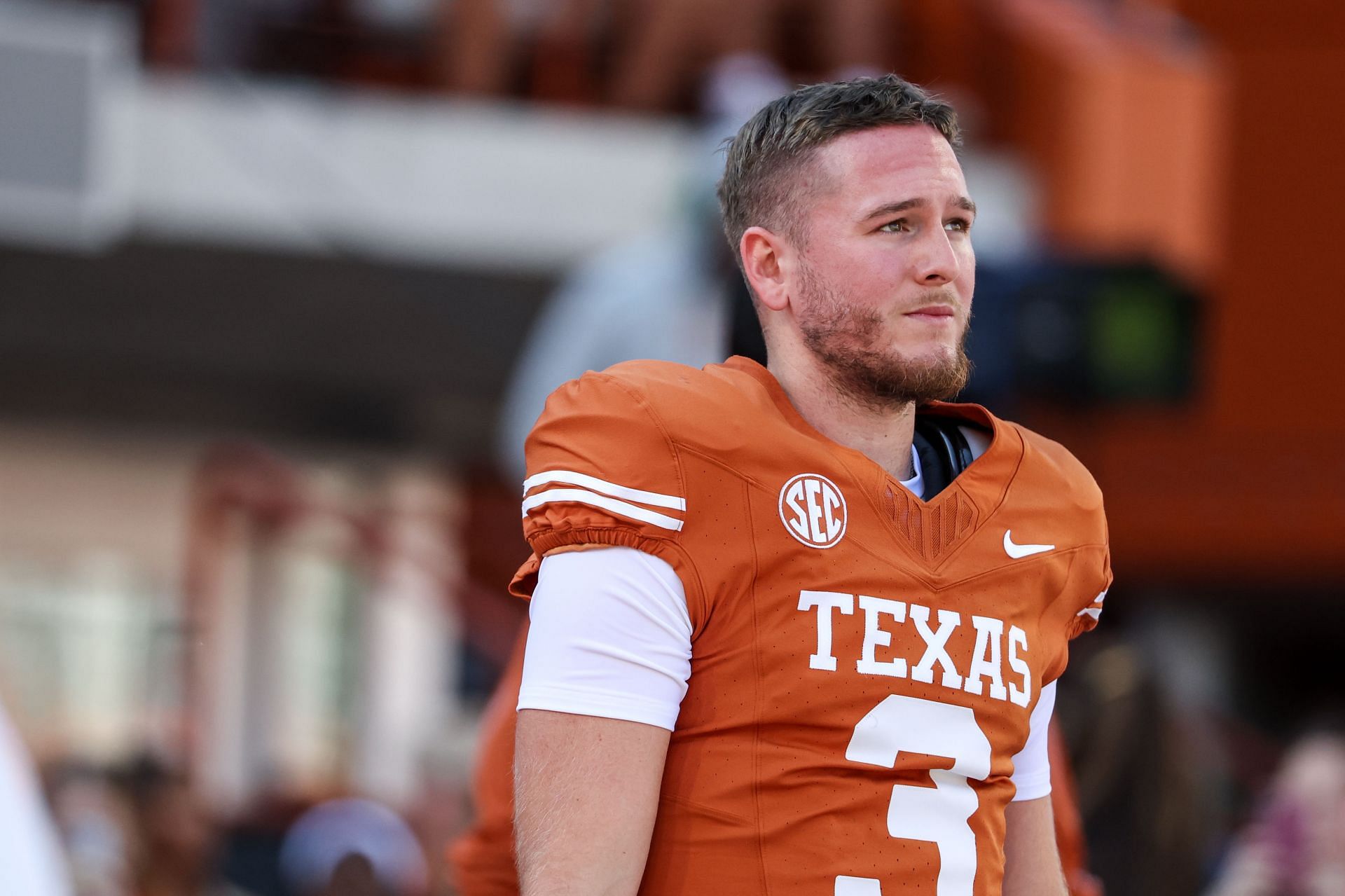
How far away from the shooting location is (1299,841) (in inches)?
237

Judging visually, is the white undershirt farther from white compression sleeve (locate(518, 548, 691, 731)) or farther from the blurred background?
the blurred background

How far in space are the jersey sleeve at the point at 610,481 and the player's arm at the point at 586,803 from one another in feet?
0.52

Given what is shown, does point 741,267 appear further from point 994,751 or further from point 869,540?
point 994,751

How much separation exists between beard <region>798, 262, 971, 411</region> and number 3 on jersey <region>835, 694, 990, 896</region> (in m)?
0.33

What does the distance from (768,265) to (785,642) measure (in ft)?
1.44

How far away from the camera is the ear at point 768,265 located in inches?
78.7

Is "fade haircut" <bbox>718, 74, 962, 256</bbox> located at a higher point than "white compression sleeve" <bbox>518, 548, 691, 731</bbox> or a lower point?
higher

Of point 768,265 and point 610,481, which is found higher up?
point 768,265

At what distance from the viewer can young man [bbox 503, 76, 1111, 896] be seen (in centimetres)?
180

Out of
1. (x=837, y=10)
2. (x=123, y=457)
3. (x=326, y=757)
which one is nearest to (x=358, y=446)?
(x=123, y=457)

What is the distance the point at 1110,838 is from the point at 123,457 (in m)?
7.85

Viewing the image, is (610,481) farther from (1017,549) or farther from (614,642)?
(1017,549)

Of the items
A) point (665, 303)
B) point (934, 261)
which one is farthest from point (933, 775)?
point (665, 303)

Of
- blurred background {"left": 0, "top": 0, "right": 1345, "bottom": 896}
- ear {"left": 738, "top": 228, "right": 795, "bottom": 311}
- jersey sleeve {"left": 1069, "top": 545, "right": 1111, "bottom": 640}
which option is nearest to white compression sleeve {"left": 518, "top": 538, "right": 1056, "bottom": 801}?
ear {"left": 738, "top": 228, "right": 795, "bottom": 311}
